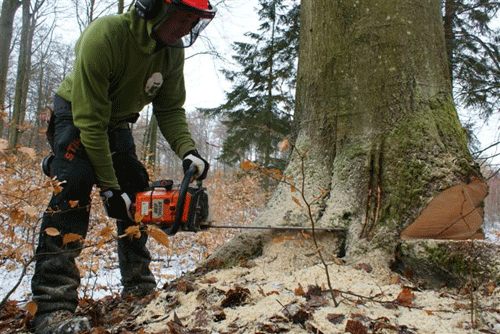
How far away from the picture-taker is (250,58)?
1459 cm

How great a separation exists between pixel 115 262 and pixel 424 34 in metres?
6.02

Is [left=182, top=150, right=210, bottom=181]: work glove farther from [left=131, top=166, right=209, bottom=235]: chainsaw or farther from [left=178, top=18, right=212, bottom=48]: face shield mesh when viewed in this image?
[left=178, top=18, right=212, bottom=48]: face shield mesh

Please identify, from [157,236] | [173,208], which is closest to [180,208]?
[173,208]

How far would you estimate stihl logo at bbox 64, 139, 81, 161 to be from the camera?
2.28 metres

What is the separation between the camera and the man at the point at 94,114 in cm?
214

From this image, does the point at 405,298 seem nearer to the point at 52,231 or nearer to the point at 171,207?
the point at 171,207

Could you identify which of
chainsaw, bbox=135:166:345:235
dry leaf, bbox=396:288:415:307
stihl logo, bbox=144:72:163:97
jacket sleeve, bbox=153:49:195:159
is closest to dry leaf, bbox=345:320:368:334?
dry leaf, bbox=396:288:415:307

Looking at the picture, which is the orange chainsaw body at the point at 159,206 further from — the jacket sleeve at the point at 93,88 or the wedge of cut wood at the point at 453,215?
the wedge of cut wood at the point at 453,215

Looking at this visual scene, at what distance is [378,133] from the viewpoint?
2.37m

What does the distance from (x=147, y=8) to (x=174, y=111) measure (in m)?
0.92

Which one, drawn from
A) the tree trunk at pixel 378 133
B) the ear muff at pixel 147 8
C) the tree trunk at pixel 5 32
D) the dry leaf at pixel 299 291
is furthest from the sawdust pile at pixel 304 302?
the tree trunk at pixel 5 32

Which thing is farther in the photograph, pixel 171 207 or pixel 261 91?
pixel 261 91

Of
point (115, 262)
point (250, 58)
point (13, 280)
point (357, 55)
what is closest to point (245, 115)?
point (250, 58)

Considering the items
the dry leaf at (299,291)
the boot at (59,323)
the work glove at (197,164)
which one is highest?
the work glove at (197,164)
